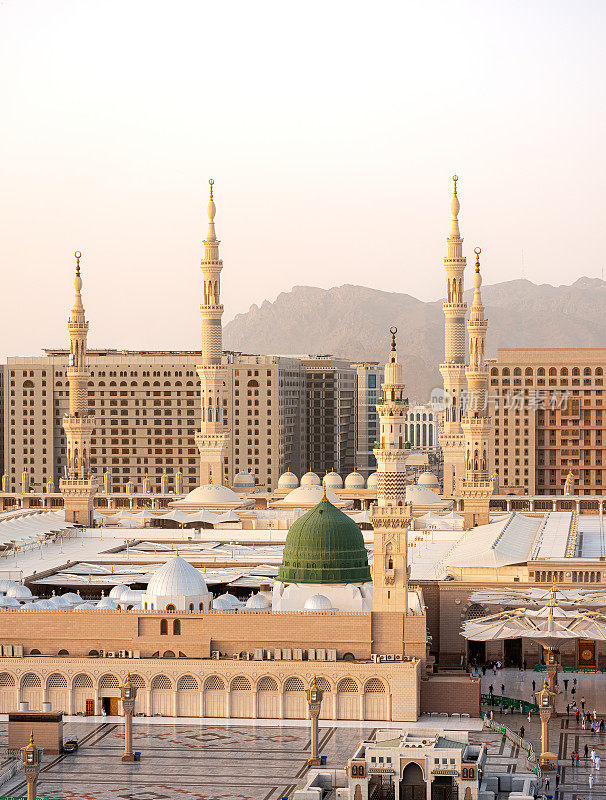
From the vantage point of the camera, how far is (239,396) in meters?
186

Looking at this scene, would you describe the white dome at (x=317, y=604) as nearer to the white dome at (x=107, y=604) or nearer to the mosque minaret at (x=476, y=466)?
the white dome at (x=107, y=604)

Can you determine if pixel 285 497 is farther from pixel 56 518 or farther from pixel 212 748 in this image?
pixel 212 748

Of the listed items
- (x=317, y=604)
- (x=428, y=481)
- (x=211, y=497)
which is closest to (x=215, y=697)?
(x=317, y=604)

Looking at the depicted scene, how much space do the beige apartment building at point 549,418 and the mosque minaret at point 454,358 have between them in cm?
5655

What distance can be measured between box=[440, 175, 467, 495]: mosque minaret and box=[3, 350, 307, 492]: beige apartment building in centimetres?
5959

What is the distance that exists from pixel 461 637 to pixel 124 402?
112 meters

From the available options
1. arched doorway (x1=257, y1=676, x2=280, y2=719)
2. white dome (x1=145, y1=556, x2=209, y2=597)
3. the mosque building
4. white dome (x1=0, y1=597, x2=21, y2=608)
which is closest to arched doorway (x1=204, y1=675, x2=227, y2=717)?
the mosque building

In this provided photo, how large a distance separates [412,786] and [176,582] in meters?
19.0

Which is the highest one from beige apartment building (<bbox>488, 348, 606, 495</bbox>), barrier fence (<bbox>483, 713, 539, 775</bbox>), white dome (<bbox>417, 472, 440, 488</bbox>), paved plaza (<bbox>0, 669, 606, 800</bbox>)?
beige apartment building (<bbox>488, 348, 606, 495</bbox>)

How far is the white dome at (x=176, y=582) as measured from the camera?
67938 millimetres

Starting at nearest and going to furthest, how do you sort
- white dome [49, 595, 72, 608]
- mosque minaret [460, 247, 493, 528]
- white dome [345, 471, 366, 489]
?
white dome [49, 595, 72, 608] → mosque minaret [460, 247, 493, 528] → white dome [345, 471, 366, 489]

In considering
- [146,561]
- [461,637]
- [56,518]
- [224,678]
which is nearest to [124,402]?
[56,518]

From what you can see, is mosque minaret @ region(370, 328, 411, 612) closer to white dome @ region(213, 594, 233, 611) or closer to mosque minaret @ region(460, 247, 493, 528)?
white dome @ region(213, 594, 233, 611)

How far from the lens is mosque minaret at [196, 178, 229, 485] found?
12131 centimetres
